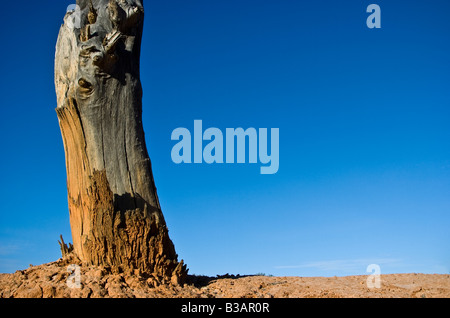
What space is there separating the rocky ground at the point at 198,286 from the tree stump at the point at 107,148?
35 centimetres

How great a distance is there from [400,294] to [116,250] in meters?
→ 4.53

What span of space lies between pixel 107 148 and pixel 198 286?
9.24 feet

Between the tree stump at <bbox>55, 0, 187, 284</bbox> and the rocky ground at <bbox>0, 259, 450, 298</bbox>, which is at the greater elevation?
the tree stump at <bbox>55, 0, 187, 284</bbox>

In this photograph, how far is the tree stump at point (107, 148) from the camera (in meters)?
6.94

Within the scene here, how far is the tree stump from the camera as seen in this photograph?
273 inches

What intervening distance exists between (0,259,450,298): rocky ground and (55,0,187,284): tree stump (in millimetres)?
351

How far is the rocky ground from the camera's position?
20.6 feet

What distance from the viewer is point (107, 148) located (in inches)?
287

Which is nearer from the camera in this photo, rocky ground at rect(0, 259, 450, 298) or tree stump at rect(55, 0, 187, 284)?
rocky ground at rect(0, 259, 450, 298)
